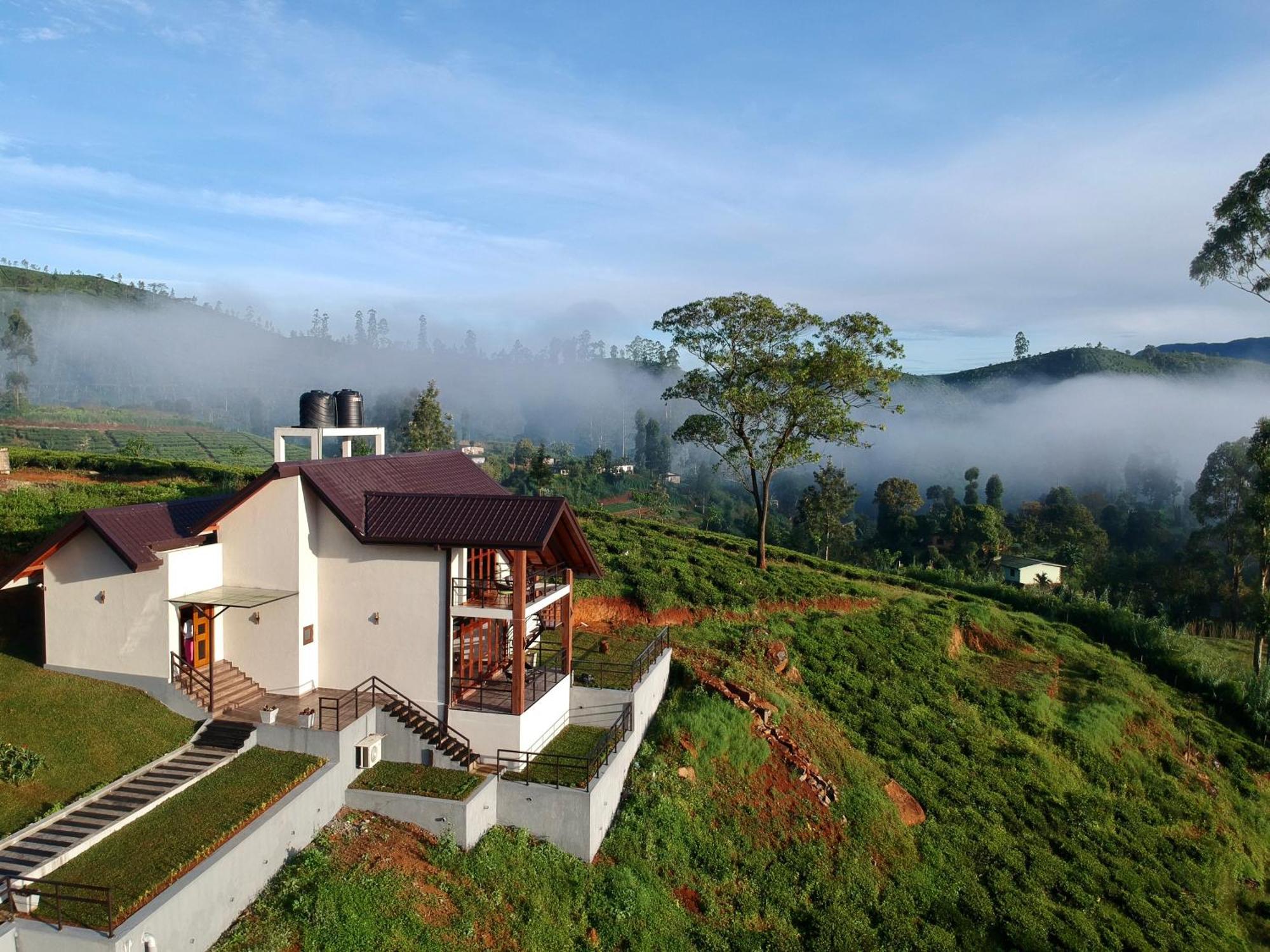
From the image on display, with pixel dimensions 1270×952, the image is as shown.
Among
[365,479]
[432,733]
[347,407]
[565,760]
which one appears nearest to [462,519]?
[365,479]

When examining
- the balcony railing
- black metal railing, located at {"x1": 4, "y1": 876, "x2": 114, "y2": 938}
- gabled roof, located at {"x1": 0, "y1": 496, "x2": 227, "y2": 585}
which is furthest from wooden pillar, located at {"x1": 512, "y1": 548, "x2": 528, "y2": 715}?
black metal railing, located at {"x1": 4, "y1": 876, "x2": 114, "y2": 938}

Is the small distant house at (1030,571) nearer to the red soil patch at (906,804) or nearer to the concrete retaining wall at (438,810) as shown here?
the red soil patch at (906,804)

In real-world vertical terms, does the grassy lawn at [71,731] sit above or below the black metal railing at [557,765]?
above

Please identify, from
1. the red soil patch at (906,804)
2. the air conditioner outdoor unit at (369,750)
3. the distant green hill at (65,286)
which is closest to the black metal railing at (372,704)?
the air conditioner outdoor unit at (369,750)

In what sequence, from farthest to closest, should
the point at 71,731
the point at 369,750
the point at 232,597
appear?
the point at 232,597, the point at 369,750, the point at 71,731

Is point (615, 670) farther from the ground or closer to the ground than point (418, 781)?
farther from the ground

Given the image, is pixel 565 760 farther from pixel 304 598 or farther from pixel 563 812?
pixel 304 598
